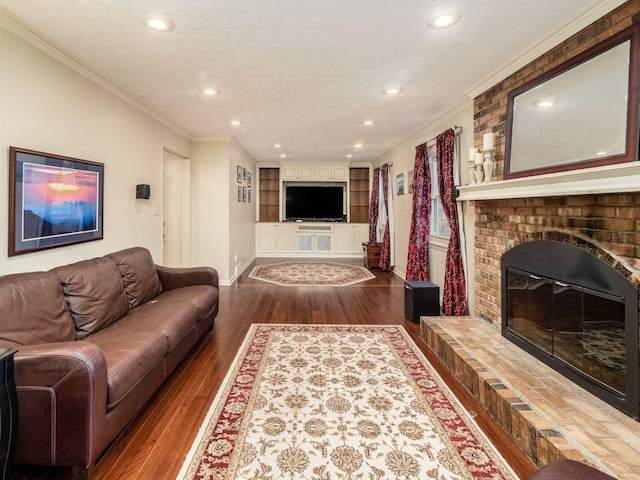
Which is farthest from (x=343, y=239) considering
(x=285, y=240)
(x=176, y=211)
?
(x=176, y=211)

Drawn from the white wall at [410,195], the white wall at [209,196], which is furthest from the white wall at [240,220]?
the white wall at [410,195]

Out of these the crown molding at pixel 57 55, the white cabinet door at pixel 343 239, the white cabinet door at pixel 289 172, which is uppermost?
the white cabinet door at pixel 289 172

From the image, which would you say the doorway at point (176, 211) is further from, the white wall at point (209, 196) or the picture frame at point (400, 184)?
the picture frame at point (400, 184)

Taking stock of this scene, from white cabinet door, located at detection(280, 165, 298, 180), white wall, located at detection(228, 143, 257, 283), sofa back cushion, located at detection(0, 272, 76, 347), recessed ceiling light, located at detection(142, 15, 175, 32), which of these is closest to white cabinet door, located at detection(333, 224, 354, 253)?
white cabinet door, located at detection(280, 165, 298, 180)

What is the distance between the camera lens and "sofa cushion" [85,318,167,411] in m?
1.69

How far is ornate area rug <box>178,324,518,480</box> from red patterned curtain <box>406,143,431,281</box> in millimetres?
2021

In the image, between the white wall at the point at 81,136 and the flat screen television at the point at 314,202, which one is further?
the flat screen television at the point at 314,202

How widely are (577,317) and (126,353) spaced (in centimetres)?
275

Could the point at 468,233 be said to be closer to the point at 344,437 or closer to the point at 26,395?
the point at 344,437

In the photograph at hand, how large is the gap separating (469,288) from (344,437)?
2.37 m

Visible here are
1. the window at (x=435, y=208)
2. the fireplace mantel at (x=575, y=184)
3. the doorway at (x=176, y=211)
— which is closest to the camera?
the fireplace mantel at (x=575, y=184)

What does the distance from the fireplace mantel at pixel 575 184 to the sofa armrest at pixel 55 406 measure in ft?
8.73

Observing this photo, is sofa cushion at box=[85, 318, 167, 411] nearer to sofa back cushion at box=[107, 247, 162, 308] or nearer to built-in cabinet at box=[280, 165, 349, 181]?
sofa back cushion at box=[107, 247, 162, 308]

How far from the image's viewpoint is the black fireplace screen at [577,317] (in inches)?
70.0
